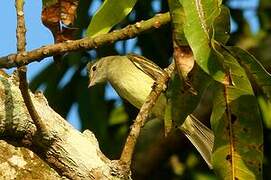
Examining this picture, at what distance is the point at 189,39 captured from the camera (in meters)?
1.78

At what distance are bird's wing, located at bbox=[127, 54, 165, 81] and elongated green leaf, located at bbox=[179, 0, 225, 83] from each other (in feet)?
8.55

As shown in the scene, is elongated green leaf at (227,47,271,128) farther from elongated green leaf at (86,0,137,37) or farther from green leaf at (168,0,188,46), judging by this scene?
elongated green leaf at (86,0,137,37)

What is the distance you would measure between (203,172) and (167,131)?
10.6 feet

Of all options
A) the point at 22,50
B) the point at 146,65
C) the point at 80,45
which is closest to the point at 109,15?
the point at 80,45

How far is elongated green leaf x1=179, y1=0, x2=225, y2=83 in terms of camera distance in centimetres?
179

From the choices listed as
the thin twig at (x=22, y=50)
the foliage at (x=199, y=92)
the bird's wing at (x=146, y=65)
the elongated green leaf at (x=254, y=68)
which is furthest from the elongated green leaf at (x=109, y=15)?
the bird's wing at (x=146, y=65)

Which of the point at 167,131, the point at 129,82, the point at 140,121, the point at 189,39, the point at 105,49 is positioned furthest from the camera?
the point at 105,49

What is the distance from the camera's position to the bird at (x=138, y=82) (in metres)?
4.41

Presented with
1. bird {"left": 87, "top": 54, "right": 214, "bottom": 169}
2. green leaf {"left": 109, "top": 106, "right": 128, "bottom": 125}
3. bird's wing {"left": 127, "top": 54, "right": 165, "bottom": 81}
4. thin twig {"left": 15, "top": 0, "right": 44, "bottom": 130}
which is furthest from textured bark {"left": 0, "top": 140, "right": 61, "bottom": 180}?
green leaf {"left": 109, "top": 106, "right": 128, "bottom": 125}

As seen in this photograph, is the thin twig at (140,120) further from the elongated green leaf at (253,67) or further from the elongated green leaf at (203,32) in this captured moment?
the elongated green leaf at (203,32)

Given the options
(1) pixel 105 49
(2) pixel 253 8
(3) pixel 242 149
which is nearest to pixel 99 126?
(1) pixel 105 49

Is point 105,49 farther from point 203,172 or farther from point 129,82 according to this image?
point 203,172

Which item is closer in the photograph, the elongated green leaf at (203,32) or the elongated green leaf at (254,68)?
the elongated green leaf at (203,32)

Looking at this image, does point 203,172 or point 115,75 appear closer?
point 115,75
